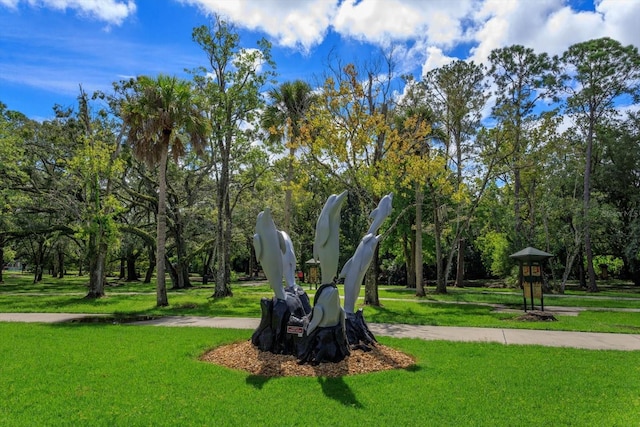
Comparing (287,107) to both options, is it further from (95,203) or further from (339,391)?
(339,391)

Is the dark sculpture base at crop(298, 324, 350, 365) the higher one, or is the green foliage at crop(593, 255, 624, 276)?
the green foliage at crop(593, 255, 624, 276)

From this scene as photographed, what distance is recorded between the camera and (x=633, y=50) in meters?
27.1

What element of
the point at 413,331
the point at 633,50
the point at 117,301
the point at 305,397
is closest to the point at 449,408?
the point at 305,397

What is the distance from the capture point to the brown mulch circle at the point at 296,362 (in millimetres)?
7449

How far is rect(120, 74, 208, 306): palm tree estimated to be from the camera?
678 inches

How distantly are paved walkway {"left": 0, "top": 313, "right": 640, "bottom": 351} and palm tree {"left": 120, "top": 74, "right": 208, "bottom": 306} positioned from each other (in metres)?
4.58

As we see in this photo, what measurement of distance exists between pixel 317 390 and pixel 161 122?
1376 centimetres

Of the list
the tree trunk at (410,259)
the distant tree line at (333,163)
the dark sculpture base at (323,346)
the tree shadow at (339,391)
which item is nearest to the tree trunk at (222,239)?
the distant tree line at (333,163)

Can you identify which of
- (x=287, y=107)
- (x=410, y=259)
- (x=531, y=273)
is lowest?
(x=531, y=273)

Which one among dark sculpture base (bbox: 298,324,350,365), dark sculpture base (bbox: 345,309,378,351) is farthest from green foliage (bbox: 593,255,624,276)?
dark sculpture base (bbox: 298,324,350,365)

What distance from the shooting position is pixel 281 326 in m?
8.64

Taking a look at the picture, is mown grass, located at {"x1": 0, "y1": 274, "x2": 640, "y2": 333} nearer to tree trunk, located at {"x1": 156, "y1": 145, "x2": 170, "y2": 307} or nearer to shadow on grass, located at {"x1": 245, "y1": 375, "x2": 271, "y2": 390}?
tree trunk, located at {"x1": 156, "y1": 145, "x2": 170, "y2": 307}

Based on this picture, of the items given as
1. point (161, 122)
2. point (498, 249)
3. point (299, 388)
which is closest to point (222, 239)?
point (161, 122)

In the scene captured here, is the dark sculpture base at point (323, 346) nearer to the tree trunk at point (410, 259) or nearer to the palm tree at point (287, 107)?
the palm tree at point (287, 107)
